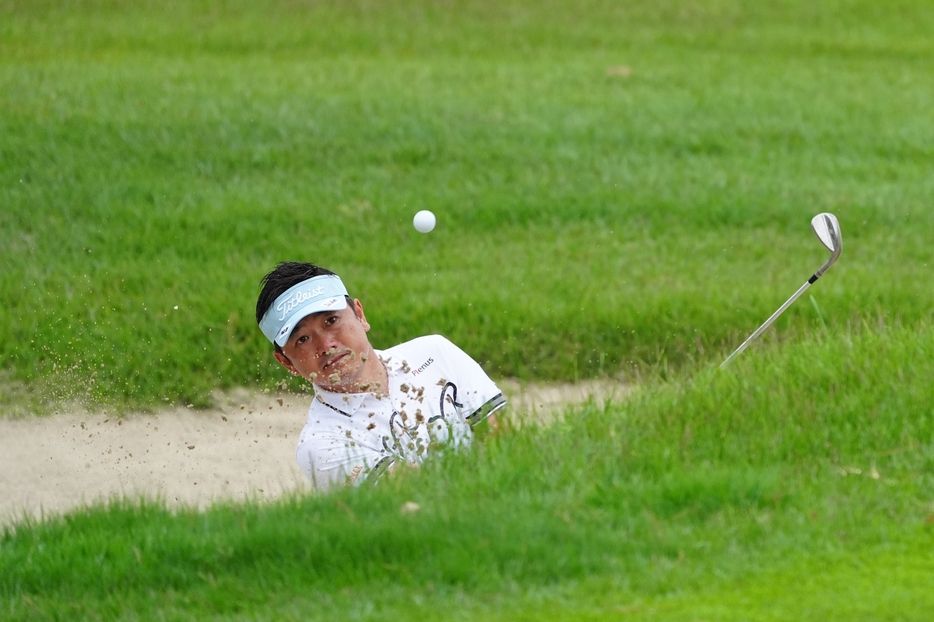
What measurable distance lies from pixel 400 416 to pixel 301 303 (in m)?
0.70

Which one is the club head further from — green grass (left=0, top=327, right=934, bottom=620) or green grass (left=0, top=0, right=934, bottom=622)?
green grass (left=0, top=327, right=934, bottom=620)

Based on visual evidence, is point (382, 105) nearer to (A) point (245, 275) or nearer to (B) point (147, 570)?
(A) point (245, 275)

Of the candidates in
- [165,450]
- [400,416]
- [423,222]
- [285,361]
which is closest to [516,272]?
[423,222]

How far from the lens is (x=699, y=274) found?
388 inches

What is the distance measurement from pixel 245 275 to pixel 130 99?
4.94 m


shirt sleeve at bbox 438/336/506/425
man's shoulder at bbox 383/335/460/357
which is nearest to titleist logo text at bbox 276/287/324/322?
man's shoulder at bbox 383/335/460/357

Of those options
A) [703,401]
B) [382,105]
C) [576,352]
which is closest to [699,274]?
[576,352]

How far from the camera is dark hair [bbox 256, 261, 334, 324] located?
5.81 meters

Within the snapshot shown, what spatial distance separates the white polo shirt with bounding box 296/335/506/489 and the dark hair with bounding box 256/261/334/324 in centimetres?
50

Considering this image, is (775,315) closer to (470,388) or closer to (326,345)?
(470,388)

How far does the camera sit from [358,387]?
219 inches

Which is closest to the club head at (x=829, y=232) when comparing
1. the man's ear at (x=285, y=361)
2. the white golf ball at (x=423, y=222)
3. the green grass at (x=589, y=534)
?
the green grass at (x=589, y=534)

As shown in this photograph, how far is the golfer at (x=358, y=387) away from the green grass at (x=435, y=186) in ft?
8.49

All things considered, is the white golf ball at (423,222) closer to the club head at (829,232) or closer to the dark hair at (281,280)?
the dark hair at (281,280)
